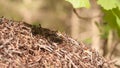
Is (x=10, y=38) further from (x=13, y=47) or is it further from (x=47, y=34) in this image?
(x=47, y=34)

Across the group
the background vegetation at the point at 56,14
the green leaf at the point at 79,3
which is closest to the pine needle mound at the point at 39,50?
the green leaf at the point at 79,3

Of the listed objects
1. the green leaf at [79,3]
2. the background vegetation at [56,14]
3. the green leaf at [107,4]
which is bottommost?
the green leaf at [79,3]

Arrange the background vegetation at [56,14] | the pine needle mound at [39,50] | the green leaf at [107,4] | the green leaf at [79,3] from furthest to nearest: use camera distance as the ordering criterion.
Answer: the background vegetation at [56,14] < the green leaf at [107,4] < the green leaf at [79,3] < the pine needle mound at [39,50]

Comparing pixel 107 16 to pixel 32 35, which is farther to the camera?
pixel 107 16

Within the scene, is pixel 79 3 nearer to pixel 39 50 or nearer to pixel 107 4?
pixel 107 4

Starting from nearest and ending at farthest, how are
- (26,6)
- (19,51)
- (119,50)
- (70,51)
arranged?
(19,51), (70,51), (119,50), (26,6)

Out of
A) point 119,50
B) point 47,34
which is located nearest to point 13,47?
point 47,34

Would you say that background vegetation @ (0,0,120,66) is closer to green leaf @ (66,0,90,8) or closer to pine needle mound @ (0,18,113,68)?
pine needle mound @ (0,18,113,68)

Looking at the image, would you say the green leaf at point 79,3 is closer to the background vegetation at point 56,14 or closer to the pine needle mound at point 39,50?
the pine needle mound at point 39,50

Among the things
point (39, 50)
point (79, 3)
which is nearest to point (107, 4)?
point (79, 3)
